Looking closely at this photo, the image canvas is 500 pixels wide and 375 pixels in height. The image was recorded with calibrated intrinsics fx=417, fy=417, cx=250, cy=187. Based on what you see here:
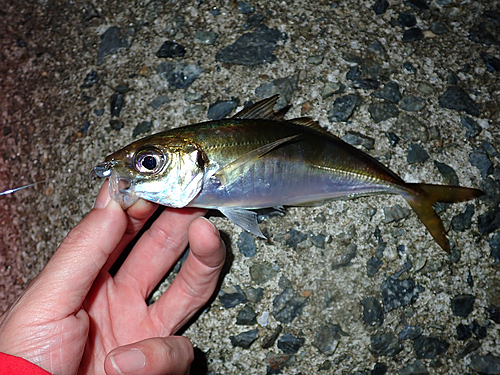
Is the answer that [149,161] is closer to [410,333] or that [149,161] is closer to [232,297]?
[232,297]

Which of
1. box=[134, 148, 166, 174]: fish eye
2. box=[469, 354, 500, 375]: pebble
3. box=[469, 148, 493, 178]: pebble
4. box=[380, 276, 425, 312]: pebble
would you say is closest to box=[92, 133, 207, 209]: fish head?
box=[134, 148, 166, 174]: fish eye

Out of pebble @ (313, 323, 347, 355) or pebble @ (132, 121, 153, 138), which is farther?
pebble @ (132, 121, 153, 138)

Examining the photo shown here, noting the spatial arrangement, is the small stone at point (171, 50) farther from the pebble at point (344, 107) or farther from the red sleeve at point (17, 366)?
the red sleeve at point (17, 366)

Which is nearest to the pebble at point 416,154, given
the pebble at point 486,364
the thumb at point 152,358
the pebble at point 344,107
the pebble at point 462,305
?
the pebble at point 344,107

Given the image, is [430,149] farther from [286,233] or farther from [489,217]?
[286,233]

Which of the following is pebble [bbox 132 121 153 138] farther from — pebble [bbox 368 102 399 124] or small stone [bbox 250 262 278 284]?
pebble [bbox 368 102 399 124]

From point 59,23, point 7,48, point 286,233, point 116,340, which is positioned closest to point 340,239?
point 286,233

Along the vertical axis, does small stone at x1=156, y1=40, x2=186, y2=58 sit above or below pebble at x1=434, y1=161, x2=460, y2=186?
above
